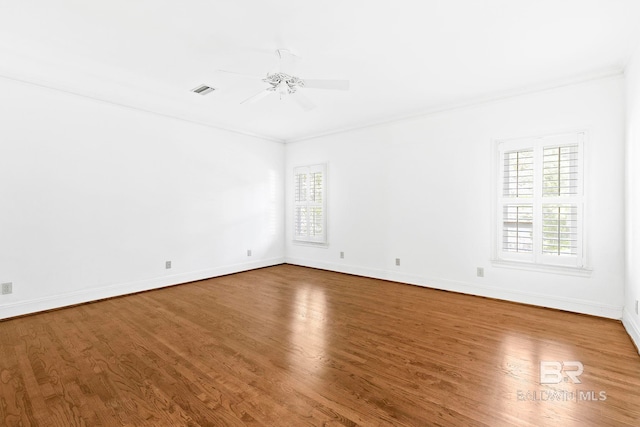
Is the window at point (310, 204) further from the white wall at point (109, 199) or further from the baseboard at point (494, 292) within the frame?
the white wall at point (109, 199)

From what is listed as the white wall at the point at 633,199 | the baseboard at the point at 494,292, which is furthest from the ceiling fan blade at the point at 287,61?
the baseboard at the point at 494,292

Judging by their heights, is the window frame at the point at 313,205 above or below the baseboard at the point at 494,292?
above

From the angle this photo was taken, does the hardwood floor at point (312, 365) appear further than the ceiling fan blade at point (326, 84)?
No

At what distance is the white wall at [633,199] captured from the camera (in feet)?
8.84

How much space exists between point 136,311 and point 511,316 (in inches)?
168

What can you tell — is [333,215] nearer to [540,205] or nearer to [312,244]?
[312,244]

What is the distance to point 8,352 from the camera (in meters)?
2.60

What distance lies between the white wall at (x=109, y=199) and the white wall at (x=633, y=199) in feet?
17.4

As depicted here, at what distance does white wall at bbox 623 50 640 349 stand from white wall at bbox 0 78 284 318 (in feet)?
17.4

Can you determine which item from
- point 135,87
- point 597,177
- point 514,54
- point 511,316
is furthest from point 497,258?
point 135,87

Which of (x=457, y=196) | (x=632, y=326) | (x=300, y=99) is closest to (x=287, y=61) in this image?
(x=300, y=99)

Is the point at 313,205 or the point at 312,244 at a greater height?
the point at 313,205

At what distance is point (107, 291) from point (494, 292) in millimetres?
5164

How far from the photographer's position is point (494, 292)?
13.4 ft
